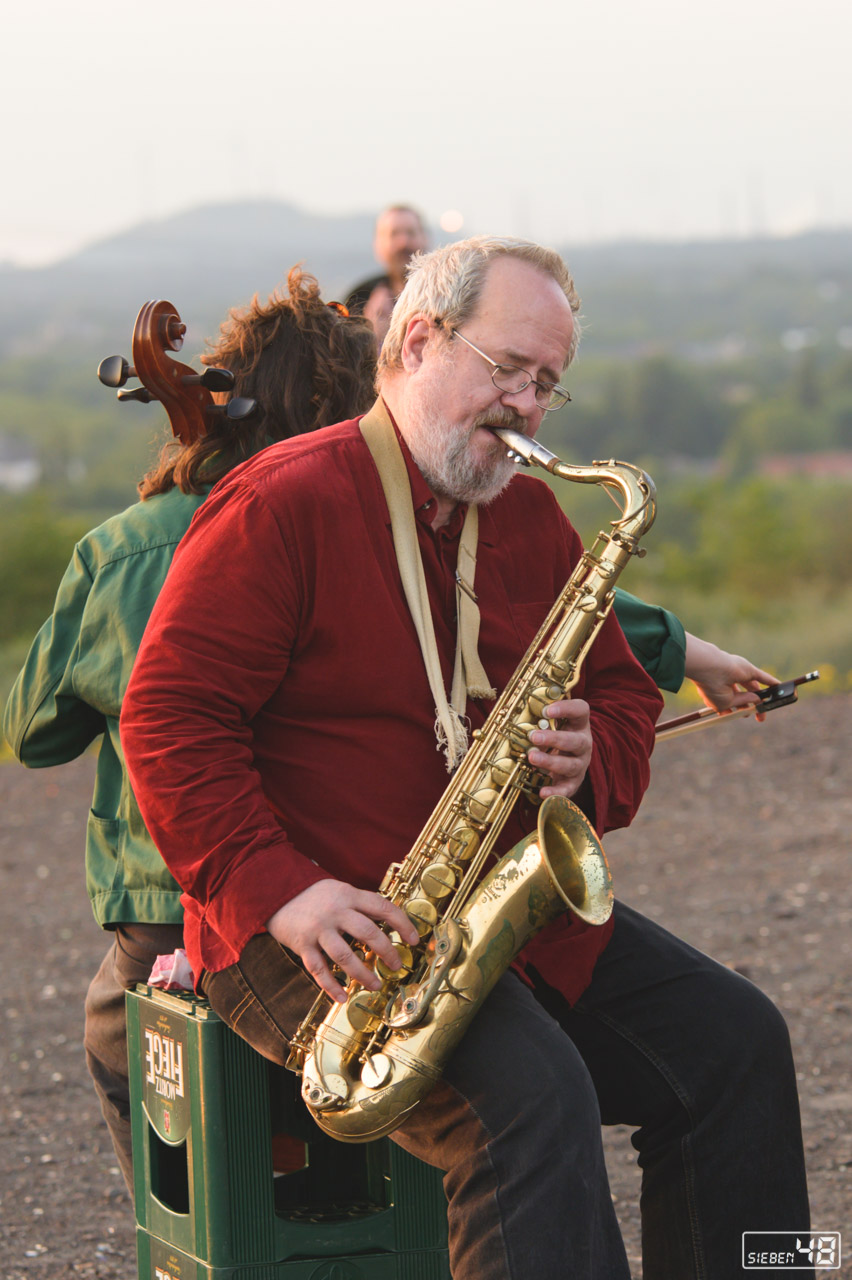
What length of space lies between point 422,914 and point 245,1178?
603 mm

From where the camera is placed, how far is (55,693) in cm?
316

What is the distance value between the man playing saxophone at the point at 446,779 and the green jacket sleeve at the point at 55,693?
60cm

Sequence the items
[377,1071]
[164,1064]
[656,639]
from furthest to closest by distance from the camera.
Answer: [656,639]
[164,1064]
[377,1071]

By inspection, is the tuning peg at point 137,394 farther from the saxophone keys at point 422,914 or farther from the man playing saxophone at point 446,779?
the saxophone keys at point 422,914

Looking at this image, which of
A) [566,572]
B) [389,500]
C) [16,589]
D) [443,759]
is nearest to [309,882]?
[443,759]

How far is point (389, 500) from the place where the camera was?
9.30 ft

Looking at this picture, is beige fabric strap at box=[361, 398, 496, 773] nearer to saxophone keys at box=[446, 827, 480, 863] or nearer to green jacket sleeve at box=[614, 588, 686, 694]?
saxophone keys at box=[446, 827, 480, 863]

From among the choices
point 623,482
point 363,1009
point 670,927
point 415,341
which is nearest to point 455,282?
point 415,341

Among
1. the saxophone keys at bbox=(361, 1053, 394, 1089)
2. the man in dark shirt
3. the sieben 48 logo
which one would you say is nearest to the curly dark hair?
the saxophone keys at bbox=(361, 1053, 394, 1089)

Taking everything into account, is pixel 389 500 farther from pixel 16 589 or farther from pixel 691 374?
pixel 691 374

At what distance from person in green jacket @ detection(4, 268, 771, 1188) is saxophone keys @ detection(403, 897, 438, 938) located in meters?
0.63

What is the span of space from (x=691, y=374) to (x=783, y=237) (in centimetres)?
8698

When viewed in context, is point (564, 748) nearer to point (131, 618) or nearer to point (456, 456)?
point (456, 456)

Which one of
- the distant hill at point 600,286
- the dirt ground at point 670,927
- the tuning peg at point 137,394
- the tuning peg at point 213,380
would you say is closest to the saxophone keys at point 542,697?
the tuning peg at point 213,380
